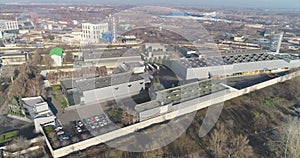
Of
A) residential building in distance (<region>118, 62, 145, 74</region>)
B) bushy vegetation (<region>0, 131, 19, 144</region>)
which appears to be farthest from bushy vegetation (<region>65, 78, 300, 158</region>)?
residential building in distance (<region>118, 62, 145, 74</region>)

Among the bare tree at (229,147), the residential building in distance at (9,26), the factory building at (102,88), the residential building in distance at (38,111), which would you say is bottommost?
the bare tree at (229,147)

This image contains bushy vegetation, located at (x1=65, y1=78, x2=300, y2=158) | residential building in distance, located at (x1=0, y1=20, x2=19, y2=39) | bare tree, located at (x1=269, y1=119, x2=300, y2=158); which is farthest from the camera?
residential building in distance, located at (x1=0, y1=20, x2=19, y2=39)

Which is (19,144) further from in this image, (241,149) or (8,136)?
(241,149)

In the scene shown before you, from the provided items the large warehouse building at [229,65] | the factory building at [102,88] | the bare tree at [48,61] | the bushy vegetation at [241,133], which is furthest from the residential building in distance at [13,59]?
the bushy vegetation at [241,133]

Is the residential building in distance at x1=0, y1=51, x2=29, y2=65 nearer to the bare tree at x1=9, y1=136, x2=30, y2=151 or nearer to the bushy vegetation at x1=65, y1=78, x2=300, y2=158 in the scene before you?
the bare tree at x1=9, y1=136, x2=30, y2=151

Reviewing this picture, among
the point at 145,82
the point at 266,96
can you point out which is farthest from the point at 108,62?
the point at 266,96

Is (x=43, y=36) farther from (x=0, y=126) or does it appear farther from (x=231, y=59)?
(x=231, y=59)

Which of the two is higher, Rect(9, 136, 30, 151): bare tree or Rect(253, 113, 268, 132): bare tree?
Rect(253, 113, 268, 132): bare tree

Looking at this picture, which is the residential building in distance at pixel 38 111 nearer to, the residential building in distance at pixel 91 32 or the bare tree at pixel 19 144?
the bare tree at pixel 19 144
